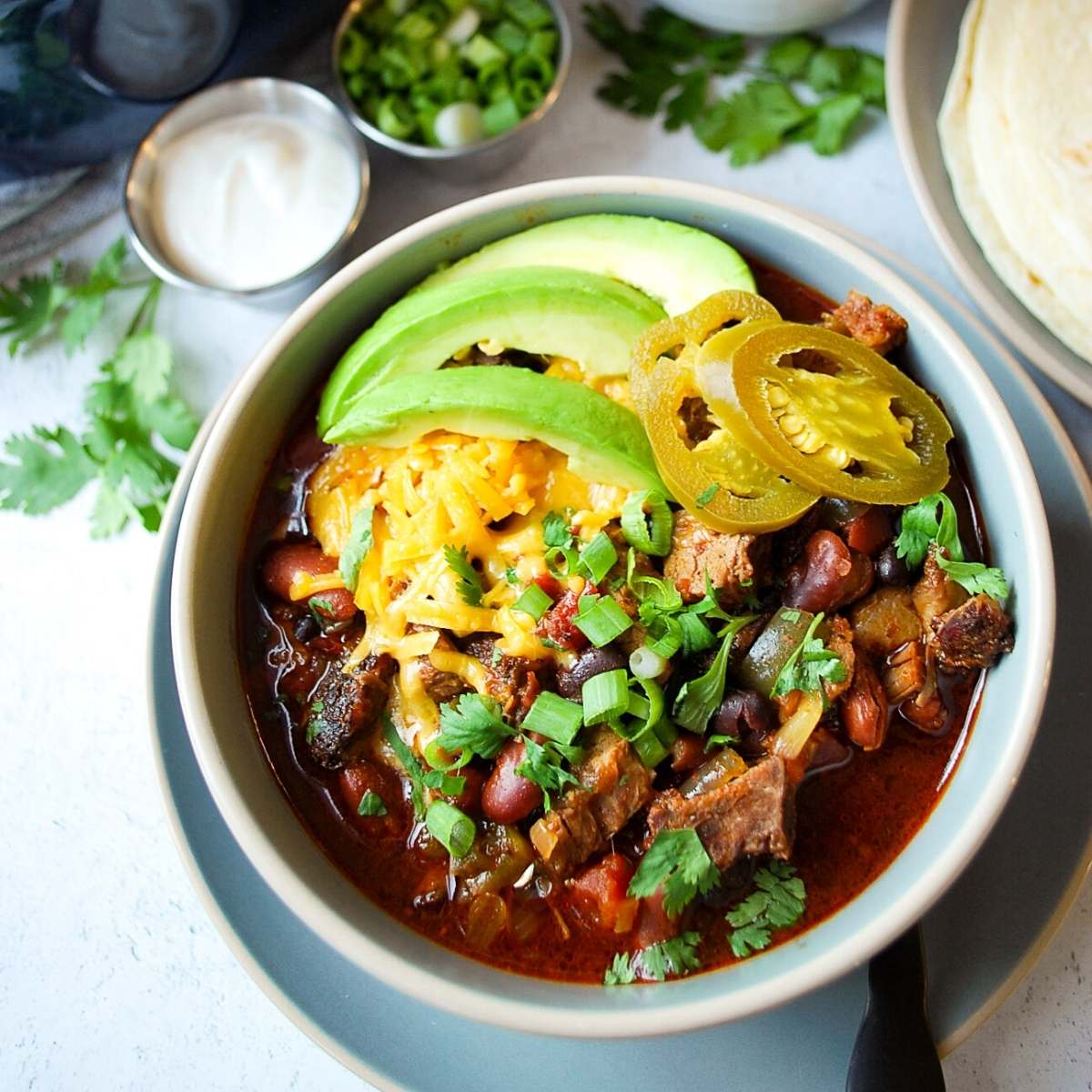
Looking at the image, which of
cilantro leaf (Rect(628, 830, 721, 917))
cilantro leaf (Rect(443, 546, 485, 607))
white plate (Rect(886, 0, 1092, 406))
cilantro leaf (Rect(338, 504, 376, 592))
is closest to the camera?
cilantro leaf (Rect(628, 830, 721, 917))

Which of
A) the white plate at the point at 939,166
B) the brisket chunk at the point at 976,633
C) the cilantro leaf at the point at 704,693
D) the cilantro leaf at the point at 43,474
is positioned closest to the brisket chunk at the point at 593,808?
the cilantro leaf at the point at 704,693

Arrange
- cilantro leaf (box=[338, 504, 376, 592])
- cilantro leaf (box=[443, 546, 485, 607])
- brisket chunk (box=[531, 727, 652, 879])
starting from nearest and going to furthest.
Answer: brisket chunk (box=[531, 727, 652, 879])
cilantro leaf (box=[443, 546, 485, 607])
cilantro leaf (box=[338, 504, 376, 592])

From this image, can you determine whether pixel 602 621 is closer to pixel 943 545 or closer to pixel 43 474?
pixel 943 545

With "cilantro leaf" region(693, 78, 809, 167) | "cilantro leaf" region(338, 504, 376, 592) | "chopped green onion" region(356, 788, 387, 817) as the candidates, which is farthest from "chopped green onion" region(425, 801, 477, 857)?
"cilantro leaf" region(693, 78, 809, 167)

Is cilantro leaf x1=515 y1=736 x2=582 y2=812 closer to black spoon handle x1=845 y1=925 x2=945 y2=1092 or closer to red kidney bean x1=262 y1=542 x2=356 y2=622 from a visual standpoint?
red kidney bean x1=262 y1=542 x2=356 y2=622

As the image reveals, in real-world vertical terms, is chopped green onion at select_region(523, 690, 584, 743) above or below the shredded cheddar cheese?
below

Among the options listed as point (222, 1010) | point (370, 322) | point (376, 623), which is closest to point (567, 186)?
point (370, 322)

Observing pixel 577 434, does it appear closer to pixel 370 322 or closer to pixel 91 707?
pixel 370 322
